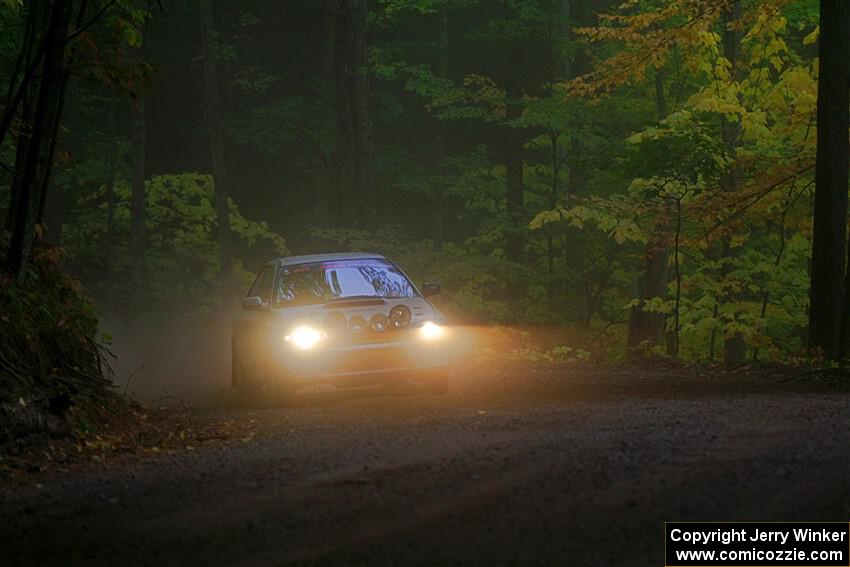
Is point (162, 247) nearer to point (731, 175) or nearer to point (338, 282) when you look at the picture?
point (731, 175)

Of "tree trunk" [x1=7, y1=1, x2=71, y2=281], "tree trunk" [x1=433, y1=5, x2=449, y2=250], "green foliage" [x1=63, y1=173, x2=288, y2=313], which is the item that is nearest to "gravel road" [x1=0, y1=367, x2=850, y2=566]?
"tree trunk" [x1=7, y1=1, x2=71, y2=281]

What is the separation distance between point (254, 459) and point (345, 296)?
5200 millimetres

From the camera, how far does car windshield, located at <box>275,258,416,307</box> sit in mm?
13883

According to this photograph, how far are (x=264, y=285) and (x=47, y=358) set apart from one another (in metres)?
3.88

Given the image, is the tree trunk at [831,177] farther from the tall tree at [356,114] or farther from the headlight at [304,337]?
the tall tree at [356,114]

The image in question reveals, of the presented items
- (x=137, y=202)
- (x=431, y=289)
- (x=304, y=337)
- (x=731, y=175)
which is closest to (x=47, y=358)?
(x=304, y=337)

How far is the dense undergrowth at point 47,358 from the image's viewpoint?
393 inches

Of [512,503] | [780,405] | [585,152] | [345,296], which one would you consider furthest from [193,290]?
[512,503]

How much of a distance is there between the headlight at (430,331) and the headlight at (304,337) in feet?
3.95

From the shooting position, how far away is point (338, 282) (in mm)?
14133

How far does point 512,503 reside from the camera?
257 inches

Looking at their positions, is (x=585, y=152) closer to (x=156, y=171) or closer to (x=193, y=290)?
(x=193, y=290)

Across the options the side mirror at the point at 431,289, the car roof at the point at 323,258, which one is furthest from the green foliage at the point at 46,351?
the side mirror at the point at 431,289

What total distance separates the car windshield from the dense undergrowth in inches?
93.3
